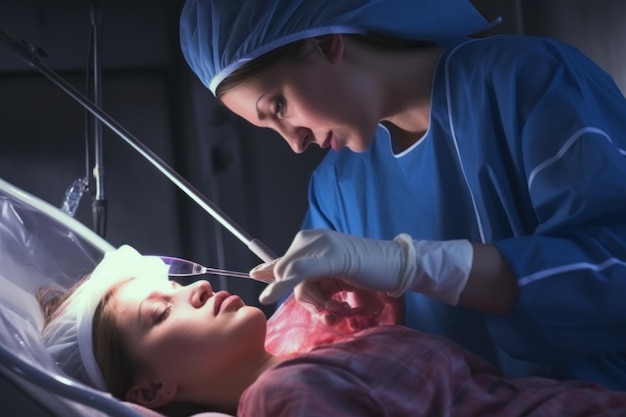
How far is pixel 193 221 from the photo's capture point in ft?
7.54

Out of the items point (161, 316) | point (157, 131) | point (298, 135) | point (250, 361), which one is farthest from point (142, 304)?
point (157, 131)

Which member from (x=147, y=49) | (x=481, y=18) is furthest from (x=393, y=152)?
(x=147, y=49)

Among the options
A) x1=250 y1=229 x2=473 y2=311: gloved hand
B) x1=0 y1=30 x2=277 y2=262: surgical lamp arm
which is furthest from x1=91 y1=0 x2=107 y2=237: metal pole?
x1=250 y1=229 x2=473 y2=311: gloved hand

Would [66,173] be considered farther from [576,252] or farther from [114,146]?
[576,252]

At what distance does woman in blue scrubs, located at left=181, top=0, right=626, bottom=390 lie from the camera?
1.30 metres

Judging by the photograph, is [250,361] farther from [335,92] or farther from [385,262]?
[335,92]

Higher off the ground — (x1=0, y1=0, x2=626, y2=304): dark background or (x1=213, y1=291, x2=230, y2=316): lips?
(x1=0, y1=0, x2=626, y2=304): dark background

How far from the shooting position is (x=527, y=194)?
4.88ft

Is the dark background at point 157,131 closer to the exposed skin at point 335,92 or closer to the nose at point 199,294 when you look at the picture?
the exposed skin at point 335,92

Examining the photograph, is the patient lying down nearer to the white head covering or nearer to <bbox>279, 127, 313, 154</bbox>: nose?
the white head covering

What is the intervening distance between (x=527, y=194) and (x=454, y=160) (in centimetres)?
18

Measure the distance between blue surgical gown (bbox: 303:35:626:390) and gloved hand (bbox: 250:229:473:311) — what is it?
88 millimetres

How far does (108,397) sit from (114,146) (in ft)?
4.38

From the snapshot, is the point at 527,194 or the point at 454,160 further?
the point at 454,160
